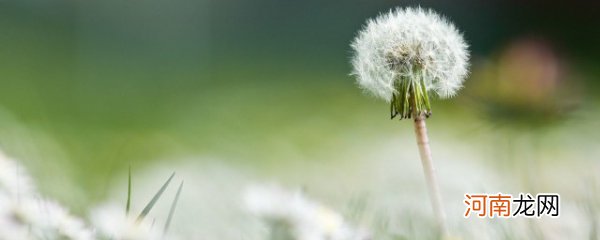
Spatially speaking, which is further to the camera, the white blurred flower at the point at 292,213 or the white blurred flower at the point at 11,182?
the white blurred flower at the point at 11,182

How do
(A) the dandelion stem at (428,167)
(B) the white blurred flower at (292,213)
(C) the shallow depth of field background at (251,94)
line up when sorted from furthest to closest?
(C) the shallow depth of field background at (251,94) → (A) the dandelion stem at (428,167) → (B) the white blurred flower at (292,213)

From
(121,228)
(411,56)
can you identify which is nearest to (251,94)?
(411,56)

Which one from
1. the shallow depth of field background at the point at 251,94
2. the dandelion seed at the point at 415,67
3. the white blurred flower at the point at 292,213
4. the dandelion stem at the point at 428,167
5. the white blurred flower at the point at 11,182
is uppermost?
the shallow depth of field background at the point at 251,94

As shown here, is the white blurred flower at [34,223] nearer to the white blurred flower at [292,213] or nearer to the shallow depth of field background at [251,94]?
the white blurred flower at [292,213]

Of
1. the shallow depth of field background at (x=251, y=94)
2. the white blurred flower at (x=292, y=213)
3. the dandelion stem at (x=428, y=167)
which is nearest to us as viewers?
the white blurred flower at (x=292, y=213)

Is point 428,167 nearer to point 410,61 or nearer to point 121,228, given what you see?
point 410,61

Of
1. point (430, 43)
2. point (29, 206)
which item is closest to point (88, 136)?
point (29, 206)

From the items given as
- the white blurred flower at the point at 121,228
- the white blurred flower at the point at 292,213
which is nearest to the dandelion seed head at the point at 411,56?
the white blurred flower at the point at 292,213

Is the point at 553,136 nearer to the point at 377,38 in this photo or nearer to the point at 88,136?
the point at 377,38
